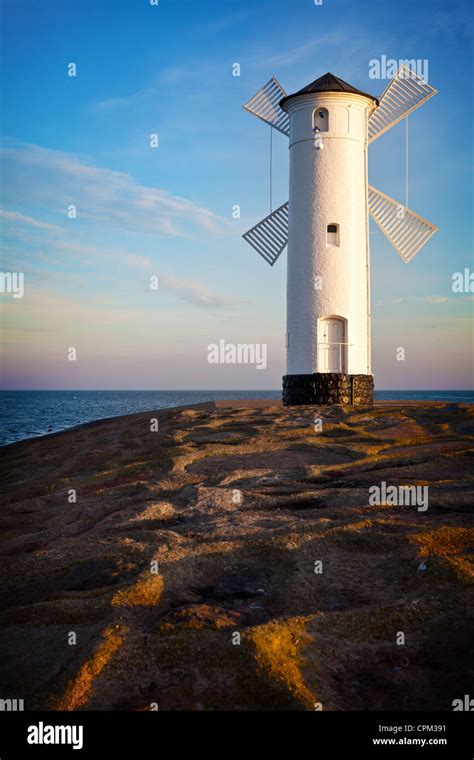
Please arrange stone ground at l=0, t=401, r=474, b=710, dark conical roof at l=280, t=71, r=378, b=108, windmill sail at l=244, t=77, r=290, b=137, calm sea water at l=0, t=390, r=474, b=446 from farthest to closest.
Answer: calm sea water at l=0, t=390, r=474, b=446 → windmill sail at l=244, t=77, r=290, b=137 → dark conical roof at l=280, t=71, r=378, b=108 → stone ground at l=0, t=401, r=474, b=710

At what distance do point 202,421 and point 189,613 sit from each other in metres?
10.2

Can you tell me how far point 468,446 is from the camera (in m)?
10.1

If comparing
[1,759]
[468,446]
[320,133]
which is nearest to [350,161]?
[320,133]

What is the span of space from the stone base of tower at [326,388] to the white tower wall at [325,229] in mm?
254

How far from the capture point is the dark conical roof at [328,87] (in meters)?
19.5

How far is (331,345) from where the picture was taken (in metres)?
19.7

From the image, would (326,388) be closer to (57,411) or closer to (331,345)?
(331,345)

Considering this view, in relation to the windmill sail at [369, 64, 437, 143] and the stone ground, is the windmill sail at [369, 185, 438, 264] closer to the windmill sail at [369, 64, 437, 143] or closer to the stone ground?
the windmill sail at [369, 64, 437, 143]

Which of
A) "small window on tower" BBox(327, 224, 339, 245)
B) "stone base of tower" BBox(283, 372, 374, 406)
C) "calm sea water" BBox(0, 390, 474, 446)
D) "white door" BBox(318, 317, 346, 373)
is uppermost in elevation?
"small window on tower" BBox(327, 224, 339, 245)

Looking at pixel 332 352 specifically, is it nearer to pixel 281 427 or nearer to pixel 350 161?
pixel 350 161

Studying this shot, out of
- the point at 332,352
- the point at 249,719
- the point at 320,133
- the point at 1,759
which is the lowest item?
the point at 1,759

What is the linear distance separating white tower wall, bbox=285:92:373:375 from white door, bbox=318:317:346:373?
13 cm

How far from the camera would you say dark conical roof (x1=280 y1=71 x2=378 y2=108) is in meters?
19.5

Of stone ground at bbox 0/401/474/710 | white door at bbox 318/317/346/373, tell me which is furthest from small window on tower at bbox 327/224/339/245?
stone ground at bbox 0/401/474/710
